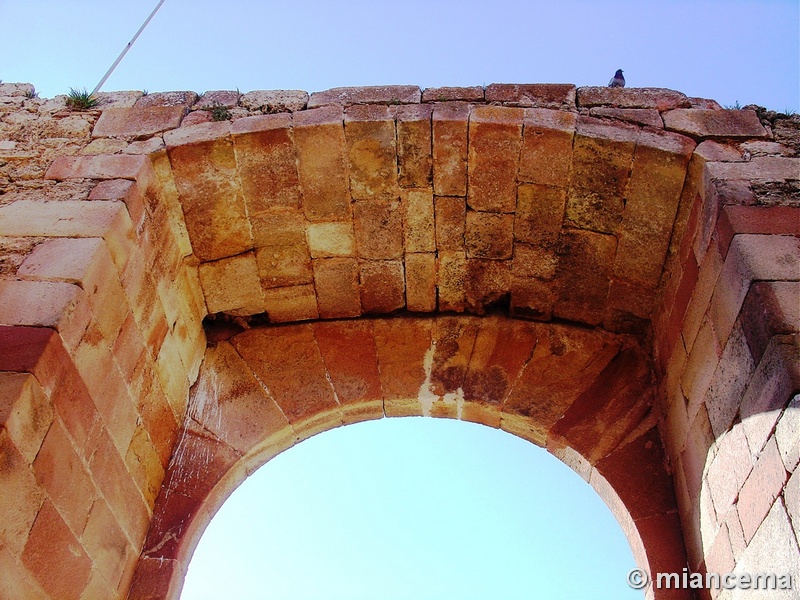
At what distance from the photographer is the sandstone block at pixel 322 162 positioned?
4082 mm

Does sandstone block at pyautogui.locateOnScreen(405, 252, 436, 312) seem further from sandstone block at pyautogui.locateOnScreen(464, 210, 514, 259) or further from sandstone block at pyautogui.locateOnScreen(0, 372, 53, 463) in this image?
sandstone block at pyautogui.locateOnScreen(0, 372, 53, 463)

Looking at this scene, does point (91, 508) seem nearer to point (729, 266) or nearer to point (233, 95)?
point (233, 95)

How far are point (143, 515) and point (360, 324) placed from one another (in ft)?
5.38

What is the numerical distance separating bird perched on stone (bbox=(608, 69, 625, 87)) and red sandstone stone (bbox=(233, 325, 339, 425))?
237 cm

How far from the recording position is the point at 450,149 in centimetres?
412

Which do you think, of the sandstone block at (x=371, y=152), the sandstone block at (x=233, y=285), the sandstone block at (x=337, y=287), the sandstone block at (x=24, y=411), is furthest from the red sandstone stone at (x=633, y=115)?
the sandstone block at (x=24, y=411)

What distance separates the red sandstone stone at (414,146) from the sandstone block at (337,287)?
62 cm

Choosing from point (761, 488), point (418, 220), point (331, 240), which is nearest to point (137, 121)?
point (331, 240)

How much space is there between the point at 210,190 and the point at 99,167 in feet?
1.87

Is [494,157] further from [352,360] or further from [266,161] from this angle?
[352,360]

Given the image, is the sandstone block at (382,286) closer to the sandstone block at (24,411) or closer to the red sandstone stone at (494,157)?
the red sandstone stone at (494,157)

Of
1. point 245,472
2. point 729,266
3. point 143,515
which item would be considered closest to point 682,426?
point 729,266

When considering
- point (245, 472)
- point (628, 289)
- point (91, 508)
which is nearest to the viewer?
point (91, 508)

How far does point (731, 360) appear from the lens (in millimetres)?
3256
